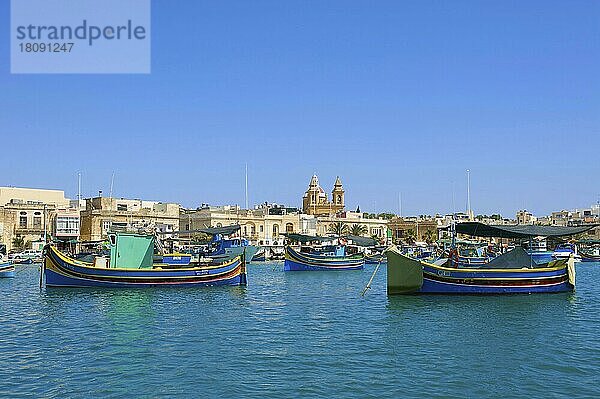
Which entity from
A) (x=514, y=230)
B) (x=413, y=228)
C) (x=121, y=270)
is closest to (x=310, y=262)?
(x=121, y=270)

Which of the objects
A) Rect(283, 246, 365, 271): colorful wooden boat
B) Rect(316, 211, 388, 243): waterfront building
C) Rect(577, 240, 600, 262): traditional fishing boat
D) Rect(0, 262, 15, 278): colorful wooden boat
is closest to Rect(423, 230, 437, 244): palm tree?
Rect(316, 211, 388, 243): waterfront building

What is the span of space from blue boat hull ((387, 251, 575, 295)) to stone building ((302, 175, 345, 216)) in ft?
305

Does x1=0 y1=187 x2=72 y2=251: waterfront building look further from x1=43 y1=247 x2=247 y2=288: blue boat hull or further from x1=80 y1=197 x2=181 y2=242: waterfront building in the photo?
x1=43 y1=247 x2=247 y2=288: blue boat hull

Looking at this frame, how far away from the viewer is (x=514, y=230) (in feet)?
101

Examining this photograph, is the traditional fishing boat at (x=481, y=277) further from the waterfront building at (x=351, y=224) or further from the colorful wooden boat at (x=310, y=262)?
the waterfront building at (x=351, y=224)

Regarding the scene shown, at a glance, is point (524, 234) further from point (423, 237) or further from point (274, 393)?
point (423, 237)

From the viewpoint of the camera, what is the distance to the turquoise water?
13.9 metres

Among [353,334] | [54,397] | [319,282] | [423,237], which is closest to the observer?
[54,397]

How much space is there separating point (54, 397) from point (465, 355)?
967 centimetres

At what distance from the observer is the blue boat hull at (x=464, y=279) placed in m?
28.1

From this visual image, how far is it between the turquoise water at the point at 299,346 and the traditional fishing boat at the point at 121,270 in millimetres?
2210

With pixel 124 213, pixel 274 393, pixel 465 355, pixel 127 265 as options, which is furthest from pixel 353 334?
pixel 124 213

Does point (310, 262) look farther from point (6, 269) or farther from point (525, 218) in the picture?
point (525, 218)

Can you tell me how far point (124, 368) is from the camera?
15.5m
